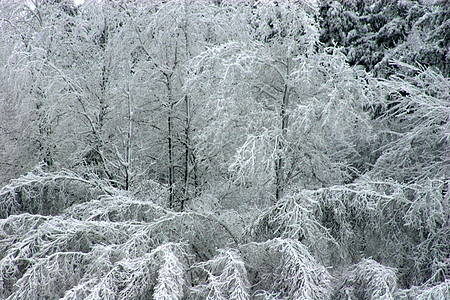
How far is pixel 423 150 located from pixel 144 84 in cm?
460

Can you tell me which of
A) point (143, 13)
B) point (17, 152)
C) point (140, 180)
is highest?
point (143, 13)

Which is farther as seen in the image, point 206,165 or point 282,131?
point 206,165

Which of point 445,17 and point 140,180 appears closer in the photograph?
point 140,180

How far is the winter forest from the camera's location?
4.62m

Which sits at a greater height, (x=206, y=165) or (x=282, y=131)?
(x=282, y=131)

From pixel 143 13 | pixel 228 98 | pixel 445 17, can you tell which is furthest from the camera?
pixel 445 17

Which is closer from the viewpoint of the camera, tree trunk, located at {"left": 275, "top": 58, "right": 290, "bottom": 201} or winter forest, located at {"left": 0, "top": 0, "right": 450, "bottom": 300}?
winter forest, located at {"left": 0, "top": 0, "right": 450, "bottom": 300}

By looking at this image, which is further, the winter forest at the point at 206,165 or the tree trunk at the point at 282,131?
the tree trunk at the point at 282,131

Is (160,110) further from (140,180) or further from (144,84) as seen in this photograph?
(140,180)

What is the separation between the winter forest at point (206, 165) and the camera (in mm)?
4617

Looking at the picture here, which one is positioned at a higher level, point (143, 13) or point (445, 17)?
point (143, 13)

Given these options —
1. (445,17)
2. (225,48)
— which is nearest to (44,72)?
(225,48)

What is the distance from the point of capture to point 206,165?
699cm

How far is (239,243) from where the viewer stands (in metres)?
5.28
